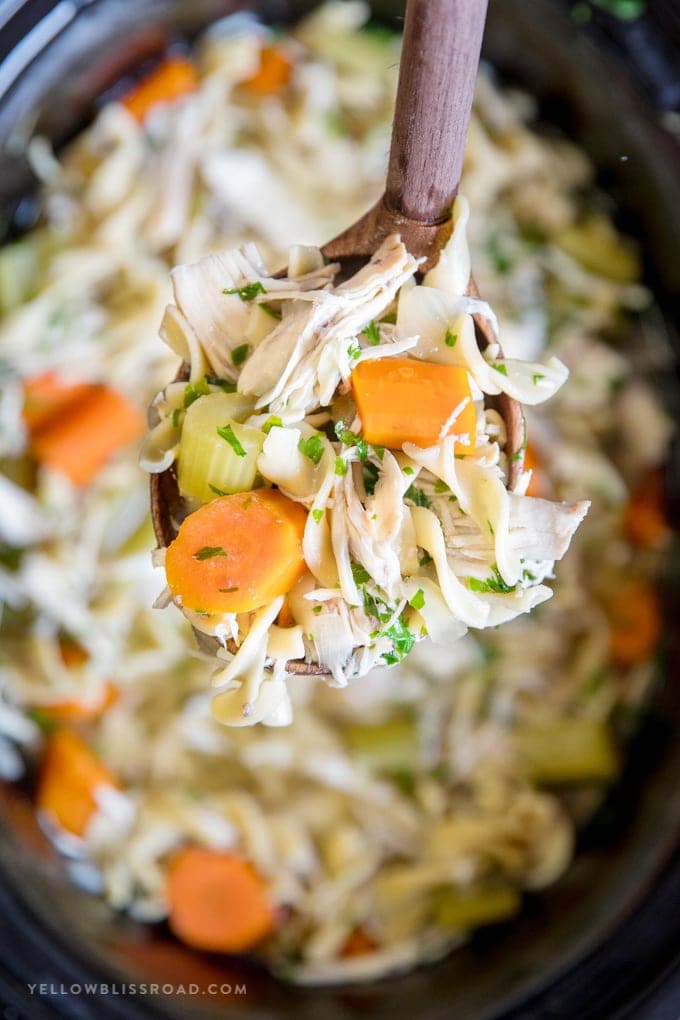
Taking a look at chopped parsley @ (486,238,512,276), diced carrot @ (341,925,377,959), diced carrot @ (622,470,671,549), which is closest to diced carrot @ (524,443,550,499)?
diced carrot @ (622,470,671,549)

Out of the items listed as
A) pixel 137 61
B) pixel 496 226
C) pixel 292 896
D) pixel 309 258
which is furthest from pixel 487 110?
pixel 292 896

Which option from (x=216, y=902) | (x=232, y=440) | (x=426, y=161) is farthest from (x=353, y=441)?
(x=216, y=902)

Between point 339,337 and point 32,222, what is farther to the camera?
point 32,222

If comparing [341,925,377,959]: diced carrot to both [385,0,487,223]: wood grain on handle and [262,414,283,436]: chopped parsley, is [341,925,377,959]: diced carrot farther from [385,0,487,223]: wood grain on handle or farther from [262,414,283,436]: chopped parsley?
[385,0,487,223]: wood grain on handle

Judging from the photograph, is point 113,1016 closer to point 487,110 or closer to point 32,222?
point 32,222

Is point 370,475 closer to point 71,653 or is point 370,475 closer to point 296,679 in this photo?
point 296,679

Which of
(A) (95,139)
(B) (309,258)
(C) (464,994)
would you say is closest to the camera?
(B) (309,258)

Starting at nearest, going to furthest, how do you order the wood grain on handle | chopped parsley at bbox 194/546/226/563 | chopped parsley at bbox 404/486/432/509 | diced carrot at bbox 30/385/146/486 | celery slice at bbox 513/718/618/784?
the wood grain on handle < chopped parsley at bbox 194/546/226/563 < chopped parsley at bbox 404/486/432/509 < diced carrot at bbox 30/385/146/486 < celery slice at bbox 513/718/618/784
